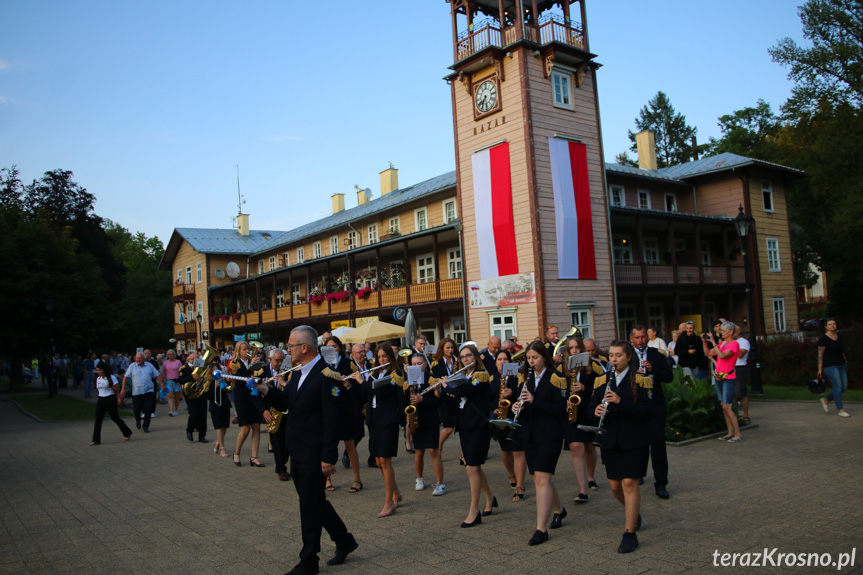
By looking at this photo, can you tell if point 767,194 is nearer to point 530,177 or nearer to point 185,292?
point 530,177

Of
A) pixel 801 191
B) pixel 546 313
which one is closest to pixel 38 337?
pixel 546 313

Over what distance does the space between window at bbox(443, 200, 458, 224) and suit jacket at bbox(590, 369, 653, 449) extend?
1017 inches

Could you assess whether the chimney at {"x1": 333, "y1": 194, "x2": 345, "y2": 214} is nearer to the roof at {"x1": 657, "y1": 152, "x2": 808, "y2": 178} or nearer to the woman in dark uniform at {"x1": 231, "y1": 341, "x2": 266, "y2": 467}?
the roof at {"x1": 657, "y1": 152, "x2": 808, "y2": 178}

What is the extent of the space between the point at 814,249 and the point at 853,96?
578 inches

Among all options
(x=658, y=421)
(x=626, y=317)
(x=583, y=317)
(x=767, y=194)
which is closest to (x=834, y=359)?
(x=658, y=421)

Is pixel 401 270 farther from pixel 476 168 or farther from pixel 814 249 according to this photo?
pixel 814 249

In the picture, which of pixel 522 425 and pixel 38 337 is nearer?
pixel 522 425

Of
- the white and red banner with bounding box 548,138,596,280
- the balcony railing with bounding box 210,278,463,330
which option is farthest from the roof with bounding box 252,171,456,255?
the white and red banner with bounding box 548,138,596,280

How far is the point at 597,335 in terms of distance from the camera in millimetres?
24938

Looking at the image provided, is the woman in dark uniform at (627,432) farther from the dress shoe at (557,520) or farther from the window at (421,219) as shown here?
the window at (421,219)

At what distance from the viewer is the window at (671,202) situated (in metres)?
33.9

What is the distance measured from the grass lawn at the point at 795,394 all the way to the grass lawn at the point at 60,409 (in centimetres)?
1947

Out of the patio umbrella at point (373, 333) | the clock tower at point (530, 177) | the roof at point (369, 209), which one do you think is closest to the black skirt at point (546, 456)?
the patio umbrella at point (373, 333)

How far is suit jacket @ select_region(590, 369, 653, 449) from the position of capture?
5.52 meters
